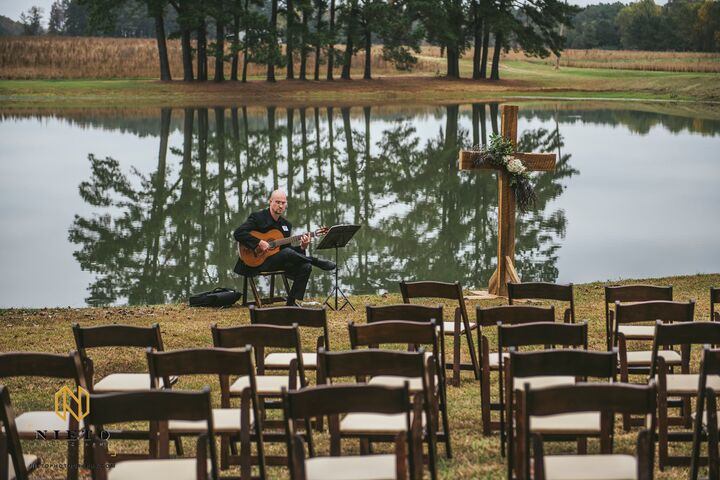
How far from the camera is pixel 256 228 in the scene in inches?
529

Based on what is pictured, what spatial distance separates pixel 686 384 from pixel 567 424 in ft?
4.09

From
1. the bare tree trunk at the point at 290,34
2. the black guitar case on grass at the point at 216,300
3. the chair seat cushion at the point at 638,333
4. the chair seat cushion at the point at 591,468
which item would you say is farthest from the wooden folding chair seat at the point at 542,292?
the bare tree trunk at the point at 290,34

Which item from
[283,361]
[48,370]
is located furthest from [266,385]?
[48,370]

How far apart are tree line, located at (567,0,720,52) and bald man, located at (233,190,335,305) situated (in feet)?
316

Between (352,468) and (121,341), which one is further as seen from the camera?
(121,341)

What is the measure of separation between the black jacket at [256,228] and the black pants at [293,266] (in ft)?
0.51

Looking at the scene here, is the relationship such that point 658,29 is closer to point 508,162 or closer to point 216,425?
point 508,162

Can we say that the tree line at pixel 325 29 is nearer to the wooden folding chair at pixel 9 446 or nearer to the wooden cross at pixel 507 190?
the wooden cross at pixel 507 190

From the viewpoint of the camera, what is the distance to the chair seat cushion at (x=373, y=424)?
5.92 m

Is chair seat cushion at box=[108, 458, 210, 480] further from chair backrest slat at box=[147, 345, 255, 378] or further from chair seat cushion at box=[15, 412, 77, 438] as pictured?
chair seat cushion at box=[15, 412, 77, 438]

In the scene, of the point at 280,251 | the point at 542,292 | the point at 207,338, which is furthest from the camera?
the point at 280,251

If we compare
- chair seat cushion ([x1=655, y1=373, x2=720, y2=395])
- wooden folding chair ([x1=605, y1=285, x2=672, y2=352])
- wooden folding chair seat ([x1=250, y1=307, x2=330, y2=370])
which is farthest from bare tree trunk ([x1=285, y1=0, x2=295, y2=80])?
chair seat cushion ([x1=655, y1=373, x2=720, y2=395])

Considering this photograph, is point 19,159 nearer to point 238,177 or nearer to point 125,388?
point 238,177

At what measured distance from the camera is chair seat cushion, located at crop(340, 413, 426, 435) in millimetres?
5918
